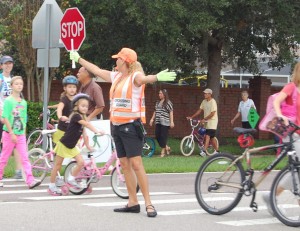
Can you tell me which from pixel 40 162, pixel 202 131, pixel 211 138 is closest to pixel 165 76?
pixel 40 162

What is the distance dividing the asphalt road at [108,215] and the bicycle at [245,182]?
156mm

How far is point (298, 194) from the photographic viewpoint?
9.05 meters

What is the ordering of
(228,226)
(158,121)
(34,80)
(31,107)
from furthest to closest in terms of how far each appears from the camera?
(34,80)
(31,107)
(158,121)
(228,226)

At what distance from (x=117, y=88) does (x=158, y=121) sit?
12.1 meters

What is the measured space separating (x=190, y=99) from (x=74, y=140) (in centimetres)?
1819

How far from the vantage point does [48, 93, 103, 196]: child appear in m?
11.7

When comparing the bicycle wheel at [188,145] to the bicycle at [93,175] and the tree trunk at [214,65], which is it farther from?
the bicycle at [93,175]

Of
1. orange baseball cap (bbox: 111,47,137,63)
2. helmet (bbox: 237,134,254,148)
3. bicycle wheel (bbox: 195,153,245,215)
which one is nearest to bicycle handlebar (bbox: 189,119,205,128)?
bicycle wheel (bbox: 195,153,245,215)

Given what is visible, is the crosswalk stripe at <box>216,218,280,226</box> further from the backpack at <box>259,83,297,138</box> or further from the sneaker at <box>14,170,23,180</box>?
the sneaker at <box>14,170,23,180</box>

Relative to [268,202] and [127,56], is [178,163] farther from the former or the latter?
[268,202]

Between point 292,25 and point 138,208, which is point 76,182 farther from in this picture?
point 292,25

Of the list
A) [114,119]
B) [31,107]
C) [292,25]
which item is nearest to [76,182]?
[114,119]

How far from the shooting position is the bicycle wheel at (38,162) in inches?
523

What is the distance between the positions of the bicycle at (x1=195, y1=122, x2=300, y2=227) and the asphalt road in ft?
0.51
